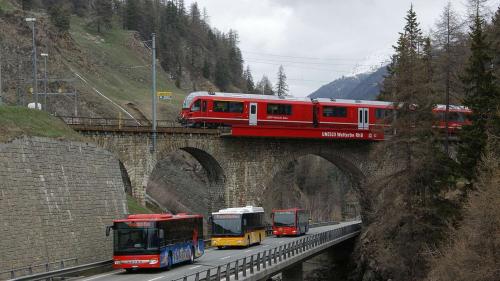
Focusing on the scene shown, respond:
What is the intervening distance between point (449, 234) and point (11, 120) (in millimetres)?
21667

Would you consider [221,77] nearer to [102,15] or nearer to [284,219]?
[102,15]

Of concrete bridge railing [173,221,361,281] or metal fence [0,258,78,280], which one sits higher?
metal fence [0,258,78,280]

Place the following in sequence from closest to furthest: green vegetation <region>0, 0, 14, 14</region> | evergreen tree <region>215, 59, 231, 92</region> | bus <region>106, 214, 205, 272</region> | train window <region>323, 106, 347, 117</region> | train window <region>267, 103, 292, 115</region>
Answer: bus <region>106, 214, 205, 272</region>
train window <region>267, 103, 292, 115</region>
train window <region>323, 106, 347, 117</region>
green vegetation <region>0, 0, 14, 14</region>
evergreen tree <region>215, 59, 231, 92</region>

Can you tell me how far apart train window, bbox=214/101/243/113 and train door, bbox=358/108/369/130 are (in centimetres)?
1137

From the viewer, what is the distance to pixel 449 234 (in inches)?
1328

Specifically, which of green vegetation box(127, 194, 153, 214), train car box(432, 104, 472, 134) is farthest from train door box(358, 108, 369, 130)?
green vegetation box(127, 194, 153, 214)

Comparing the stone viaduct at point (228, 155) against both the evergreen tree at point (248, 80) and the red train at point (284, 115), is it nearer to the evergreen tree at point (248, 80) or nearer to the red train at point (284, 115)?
the red train at point (284, 115)

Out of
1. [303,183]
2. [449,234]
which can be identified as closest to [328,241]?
[449,234]

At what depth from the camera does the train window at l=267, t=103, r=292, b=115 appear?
5056cm

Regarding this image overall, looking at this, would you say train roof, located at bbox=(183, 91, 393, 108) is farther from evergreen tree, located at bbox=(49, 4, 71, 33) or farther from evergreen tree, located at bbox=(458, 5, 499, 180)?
evergreen tree, located at bbox=(49, 4, 71, 33)

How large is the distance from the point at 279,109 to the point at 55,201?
26.4 metres

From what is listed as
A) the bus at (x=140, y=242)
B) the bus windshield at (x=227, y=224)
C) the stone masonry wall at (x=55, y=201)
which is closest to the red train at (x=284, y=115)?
the bus windshield at (x=227, y=224)

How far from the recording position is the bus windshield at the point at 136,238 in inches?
989

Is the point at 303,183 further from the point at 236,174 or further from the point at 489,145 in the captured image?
the point at 489,145
